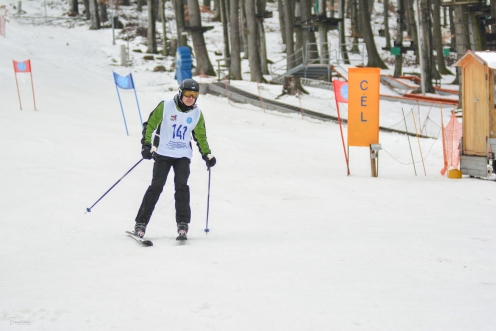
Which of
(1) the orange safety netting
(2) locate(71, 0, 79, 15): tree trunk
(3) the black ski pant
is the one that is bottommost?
(1) the orange safety netting

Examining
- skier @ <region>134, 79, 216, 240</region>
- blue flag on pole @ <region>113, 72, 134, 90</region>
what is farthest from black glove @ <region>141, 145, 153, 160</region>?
blue flag on pole @ <region>113, 72, 134, 90</region>

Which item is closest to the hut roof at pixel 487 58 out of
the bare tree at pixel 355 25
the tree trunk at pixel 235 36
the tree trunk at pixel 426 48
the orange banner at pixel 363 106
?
the orange banner at pixel 363 106

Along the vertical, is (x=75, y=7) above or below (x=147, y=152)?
above

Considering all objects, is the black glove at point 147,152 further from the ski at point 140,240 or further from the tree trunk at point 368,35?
the tree trunk at point 368,35

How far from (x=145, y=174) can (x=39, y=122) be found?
6777mm

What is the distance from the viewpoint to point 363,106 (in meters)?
12.9

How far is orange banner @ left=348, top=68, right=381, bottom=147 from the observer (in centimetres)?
1276

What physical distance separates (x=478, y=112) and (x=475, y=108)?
0.34 ft

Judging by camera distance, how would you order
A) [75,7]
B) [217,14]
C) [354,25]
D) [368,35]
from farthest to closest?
[75,7] < [217,14] < [354,25] < [368,35]

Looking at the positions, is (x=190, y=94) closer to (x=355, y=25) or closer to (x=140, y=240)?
(x=140, y=240)

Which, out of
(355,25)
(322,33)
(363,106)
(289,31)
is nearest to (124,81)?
(363,106)

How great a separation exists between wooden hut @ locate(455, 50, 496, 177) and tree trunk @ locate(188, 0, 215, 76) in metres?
18.4

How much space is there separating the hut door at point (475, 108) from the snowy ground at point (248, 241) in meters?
0.81

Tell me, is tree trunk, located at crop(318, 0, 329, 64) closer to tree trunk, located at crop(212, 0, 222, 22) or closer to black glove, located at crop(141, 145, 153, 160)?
tree trunk, located at crop(212, 0, 222, 22)
